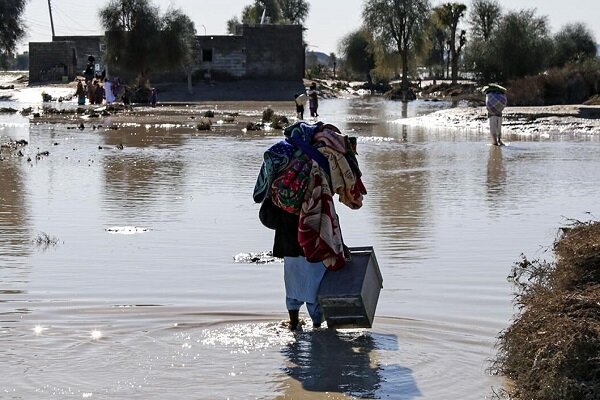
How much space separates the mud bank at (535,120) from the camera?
97.3ft

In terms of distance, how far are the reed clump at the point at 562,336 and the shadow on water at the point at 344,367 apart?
57 cm

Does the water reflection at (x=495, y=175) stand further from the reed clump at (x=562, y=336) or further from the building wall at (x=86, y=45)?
the building wall at (x=86, y=45)

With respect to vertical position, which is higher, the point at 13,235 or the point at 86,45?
the point at 86,45

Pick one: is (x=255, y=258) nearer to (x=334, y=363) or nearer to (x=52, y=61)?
(x=334, y=363)

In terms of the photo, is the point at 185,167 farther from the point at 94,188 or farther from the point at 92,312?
the point at 92,312

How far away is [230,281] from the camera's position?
9.32m

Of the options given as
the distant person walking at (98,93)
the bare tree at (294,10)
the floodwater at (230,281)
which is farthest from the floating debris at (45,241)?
the bare tree at (294,10)

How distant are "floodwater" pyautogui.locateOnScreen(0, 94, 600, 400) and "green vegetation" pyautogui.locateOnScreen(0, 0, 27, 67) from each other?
26878 mm

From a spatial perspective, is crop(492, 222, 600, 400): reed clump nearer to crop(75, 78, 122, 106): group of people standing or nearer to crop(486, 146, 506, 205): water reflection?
crop(486, 146, 506, 205): water reflection

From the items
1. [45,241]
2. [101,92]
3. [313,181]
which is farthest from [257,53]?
[313,181]

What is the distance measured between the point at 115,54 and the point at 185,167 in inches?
1531

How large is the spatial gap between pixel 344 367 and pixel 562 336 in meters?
1.76

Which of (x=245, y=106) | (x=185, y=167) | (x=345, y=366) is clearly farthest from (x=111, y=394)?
(x=245, y=106)

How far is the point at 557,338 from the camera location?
17.7 feet
